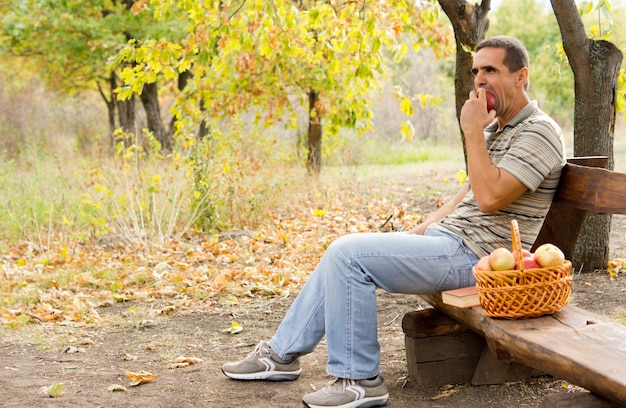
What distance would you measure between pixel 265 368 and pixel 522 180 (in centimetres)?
162

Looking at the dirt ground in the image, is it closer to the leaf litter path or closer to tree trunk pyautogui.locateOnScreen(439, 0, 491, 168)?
the leaf litter path

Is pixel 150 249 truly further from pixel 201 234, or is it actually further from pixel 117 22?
pixel 117 22

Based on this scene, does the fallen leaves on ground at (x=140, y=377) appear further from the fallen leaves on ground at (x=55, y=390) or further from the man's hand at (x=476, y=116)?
the man's hand at (x=476, y=116)

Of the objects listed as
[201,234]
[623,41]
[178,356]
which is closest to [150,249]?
[201,234]

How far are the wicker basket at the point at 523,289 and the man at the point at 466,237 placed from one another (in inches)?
17.2

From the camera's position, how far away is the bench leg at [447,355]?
376 cm

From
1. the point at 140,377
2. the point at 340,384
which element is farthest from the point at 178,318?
the point at 340,384

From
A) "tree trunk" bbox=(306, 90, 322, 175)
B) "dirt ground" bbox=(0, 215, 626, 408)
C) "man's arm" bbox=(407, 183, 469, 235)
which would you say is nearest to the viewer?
"dirt ground" bbox=(0, 215, 626, 408)

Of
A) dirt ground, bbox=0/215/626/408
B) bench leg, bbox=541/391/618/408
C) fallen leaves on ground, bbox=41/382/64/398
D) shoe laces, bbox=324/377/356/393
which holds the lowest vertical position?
dirt ground, bbox=0/215/626/408

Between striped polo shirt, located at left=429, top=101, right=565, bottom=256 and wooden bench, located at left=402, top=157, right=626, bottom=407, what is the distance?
130 millimetres

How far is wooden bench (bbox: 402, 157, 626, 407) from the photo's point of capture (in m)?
2.50

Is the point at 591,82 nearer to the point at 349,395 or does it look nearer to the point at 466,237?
the point at 466,237

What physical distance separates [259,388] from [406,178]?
35.0 feet

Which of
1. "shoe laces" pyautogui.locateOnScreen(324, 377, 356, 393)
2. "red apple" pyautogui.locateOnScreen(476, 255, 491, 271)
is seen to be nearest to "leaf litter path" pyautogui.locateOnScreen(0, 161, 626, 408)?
"shoe laces" pyautogui.locateOnScreen(324, 377, 356, 393)
